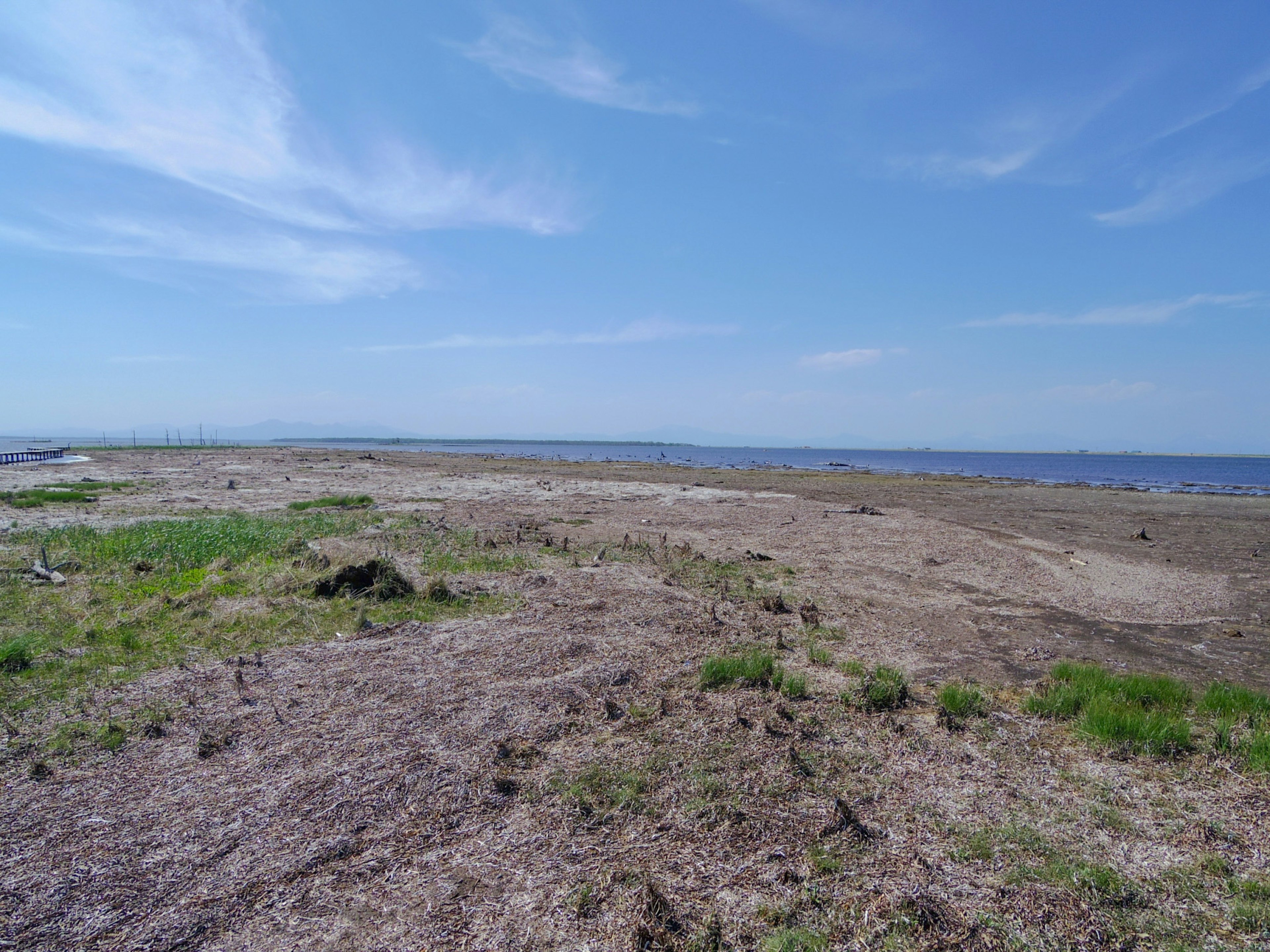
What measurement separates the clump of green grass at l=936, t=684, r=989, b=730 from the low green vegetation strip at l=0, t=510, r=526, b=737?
26.3 ft

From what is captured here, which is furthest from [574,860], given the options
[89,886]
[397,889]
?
[89,886]

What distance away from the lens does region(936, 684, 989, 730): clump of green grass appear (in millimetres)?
7465

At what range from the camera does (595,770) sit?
614 cm

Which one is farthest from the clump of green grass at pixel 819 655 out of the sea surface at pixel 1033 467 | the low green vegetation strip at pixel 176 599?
the sea surface at pixel 1033 467

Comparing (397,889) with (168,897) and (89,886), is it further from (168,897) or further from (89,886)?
(89,886)

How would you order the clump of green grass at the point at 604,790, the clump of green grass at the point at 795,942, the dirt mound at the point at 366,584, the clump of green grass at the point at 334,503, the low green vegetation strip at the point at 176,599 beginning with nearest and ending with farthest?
the clump of green grass at the point at 795,942 → the clump of green grass at the point at 604,790 → the low green vegetation strip at the point at 176,599 → the dirt mound at the point at 366,584 → the clump of green grass at the point at 334,503

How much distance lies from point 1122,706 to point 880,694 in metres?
3.02

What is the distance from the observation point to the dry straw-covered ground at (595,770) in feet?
14.1

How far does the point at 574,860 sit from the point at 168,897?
2.92 meters

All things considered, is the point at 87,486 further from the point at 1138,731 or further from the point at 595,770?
the point at 1138,731

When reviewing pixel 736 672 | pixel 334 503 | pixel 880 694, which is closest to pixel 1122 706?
pixel 880 694

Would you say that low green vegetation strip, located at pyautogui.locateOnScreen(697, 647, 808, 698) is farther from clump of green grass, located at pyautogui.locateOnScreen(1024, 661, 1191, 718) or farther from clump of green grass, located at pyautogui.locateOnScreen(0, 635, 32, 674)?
clump of green grass, located at pyautogui.locateOnScreen(0, 635, 32, 674)

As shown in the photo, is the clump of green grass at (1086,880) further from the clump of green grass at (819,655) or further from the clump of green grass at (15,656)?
the clump of green grass at (15,656)

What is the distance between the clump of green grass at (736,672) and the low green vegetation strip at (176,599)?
5091 millimetres
